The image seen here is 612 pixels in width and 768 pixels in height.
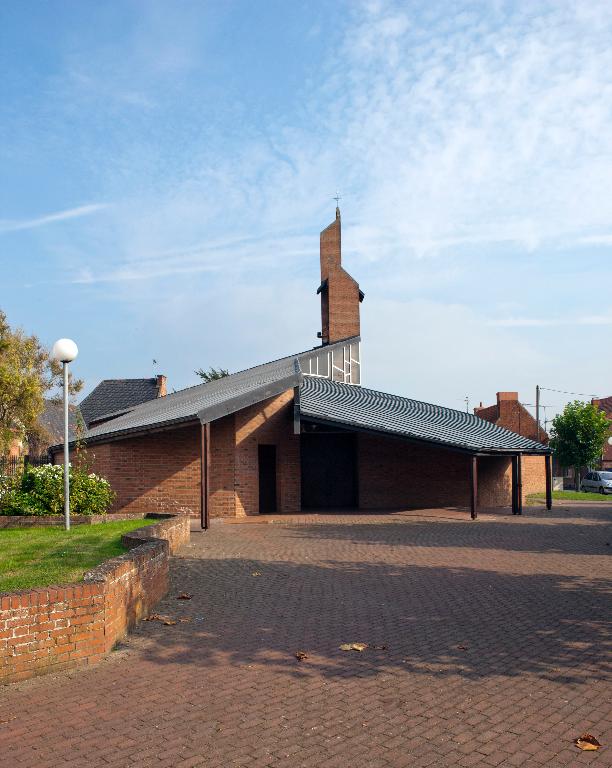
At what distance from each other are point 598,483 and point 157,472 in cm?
3168

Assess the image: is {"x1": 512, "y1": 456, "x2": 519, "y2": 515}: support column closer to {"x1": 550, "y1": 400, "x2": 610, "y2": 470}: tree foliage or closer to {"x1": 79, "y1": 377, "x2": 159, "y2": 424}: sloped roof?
{"x1": 550, "y1": 400, "x2": 610, "y2": 470}: tree foliage

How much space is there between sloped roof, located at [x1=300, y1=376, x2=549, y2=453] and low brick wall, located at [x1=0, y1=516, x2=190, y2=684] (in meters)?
12.8

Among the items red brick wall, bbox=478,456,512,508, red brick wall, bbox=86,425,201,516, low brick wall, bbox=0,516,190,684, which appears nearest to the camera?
low brick wall, bbox=0,516,190,684

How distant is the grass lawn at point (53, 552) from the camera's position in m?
7.54

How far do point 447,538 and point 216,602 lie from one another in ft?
25.0

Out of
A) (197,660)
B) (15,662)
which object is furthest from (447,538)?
(15,662)

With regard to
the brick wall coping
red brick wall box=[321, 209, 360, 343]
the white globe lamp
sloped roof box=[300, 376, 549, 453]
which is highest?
red brick wall box=[321, 209, 360, 343]

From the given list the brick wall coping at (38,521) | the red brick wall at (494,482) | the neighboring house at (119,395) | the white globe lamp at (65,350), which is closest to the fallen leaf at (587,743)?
the white globe lamp at (65,350)

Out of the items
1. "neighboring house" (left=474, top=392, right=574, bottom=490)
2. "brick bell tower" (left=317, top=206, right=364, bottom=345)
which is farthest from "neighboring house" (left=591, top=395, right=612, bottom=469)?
"brick bell tower" (left=317, top=206, right=364, bottom=345)

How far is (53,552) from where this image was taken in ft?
31.5

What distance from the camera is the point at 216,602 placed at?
8672 mm

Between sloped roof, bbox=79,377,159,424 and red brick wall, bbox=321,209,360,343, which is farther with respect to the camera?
sloped roof, bbox=79,377,159,424

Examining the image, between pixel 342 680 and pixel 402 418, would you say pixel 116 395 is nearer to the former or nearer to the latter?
pixel 402 418

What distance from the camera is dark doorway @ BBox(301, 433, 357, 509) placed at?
23.3m
